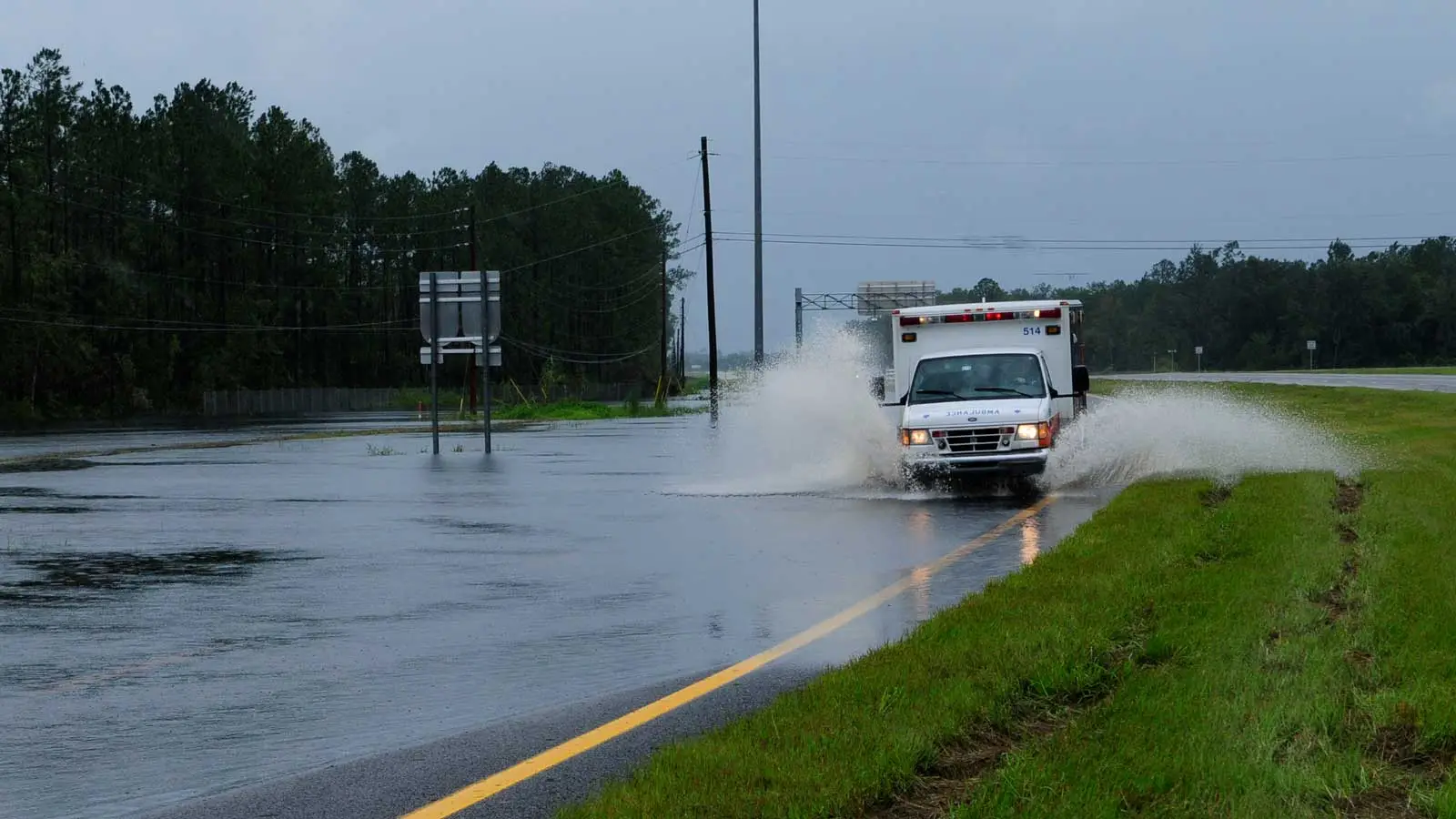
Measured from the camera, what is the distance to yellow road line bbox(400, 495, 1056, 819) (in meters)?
5.96

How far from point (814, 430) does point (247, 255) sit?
9543 centimetres

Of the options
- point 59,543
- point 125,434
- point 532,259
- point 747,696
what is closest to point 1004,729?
point 747,696

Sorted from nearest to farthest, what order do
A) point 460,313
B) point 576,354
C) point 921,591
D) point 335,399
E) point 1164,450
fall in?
1. point 921,591
2. point 1164,450
3. point 460,313
4. point 335,399
5. point 576,354

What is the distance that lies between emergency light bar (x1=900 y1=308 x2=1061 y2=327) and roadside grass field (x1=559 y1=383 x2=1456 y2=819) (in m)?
11.0

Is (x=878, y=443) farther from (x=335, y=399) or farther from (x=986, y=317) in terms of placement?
(x=335, y=399)

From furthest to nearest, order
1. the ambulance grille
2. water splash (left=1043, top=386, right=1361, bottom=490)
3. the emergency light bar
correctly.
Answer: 1. the emergency light bar
2. water splash (left=1043, top=386, right=1361, bottom=490)
3. the ambulance grille

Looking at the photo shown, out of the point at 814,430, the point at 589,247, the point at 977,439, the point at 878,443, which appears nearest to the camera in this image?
the point at 977,439

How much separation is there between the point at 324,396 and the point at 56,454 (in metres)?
79.2

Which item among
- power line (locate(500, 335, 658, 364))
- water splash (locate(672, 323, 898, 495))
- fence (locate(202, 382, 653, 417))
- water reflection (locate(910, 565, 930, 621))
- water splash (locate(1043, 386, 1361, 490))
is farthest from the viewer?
power line (locate(500, 335, 658, 364))

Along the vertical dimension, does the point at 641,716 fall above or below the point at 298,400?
below

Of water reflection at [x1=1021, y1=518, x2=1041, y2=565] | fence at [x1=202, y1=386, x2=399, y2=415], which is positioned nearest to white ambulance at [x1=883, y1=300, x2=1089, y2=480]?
water reflection at [x1=1021, y1=518, x2=1041, y2=565]

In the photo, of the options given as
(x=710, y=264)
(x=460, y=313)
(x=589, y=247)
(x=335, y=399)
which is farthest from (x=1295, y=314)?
(x=460, y=313)

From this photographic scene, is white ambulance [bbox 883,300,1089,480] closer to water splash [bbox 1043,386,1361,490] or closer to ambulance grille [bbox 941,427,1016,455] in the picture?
ambulance grille [bbox 941,427,1016,455]

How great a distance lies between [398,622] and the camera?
10492 mm
